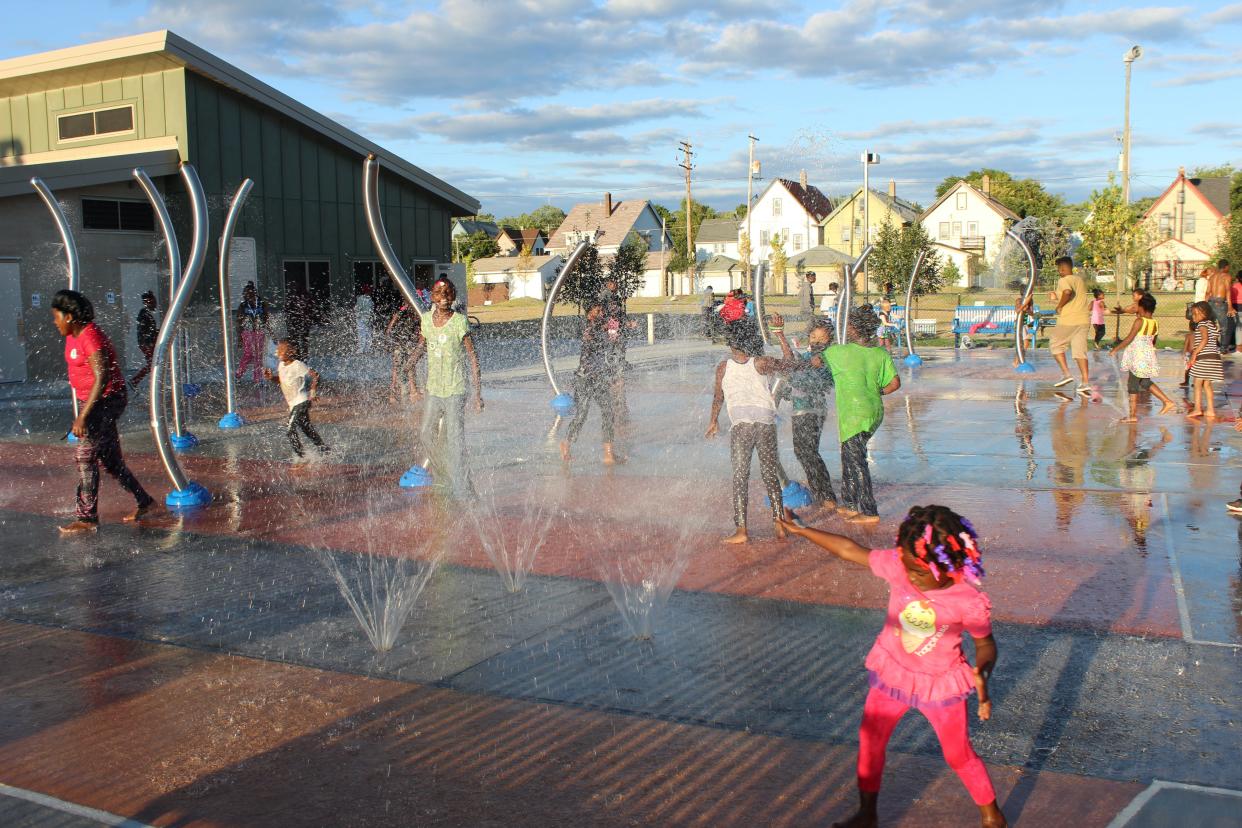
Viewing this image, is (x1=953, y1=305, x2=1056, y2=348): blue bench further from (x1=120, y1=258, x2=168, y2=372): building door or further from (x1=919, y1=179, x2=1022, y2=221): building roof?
(x1=919, y1=179, x2=1022, y2=221): building roof

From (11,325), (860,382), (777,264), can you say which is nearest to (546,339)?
(860,382)

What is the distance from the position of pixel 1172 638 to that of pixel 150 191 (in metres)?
10.2

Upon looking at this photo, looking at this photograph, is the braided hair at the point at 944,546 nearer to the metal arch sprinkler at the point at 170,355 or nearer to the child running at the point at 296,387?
the metal arch sprinkler at the point at 170,355

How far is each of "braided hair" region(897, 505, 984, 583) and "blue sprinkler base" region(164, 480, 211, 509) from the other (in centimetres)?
687

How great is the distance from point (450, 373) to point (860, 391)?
10.8 feet

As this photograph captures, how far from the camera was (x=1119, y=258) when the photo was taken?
39.4 m

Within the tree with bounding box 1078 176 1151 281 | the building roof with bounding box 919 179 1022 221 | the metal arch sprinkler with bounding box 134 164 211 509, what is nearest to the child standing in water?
the metal arch sprinkler with bounding box 134 164 211 509

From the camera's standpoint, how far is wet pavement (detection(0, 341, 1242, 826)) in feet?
12.7

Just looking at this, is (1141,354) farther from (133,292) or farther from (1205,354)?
(133,292)

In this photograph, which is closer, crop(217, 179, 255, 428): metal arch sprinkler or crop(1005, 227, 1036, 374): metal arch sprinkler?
crop(217, 179, 255, 428): metal arch sprinkler

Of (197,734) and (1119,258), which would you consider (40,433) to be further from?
(1119,258)

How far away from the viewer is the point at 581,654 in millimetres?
5273

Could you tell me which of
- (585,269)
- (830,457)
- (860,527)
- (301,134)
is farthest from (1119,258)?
(860,527)

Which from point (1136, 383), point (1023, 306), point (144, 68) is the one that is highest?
point (144, 68)
